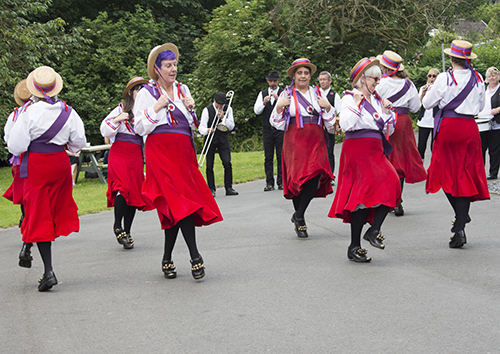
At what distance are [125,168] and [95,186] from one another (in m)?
7.79

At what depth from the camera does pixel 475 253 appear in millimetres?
6297

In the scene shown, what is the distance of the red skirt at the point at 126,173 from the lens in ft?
24.2

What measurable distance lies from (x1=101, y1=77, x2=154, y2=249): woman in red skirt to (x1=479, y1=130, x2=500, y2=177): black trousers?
7.39 m

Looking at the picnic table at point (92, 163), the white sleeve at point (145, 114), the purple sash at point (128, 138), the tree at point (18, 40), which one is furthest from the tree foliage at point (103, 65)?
the white sleeve at point (145, 114)

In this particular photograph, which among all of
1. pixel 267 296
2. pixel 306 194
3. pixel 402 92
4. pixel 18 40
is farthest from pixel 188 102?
pixel 18 40

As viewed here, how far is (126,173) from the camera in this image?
7.46m

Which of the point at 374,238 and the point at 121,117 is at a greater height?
the point at 121,117

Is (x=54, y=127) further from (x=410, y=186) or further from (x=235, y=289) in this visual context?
(x=410, y=186)

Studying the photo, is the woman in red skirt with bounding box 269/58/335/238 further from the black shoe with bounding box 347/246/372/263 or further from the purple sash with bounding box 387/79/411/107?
the black shoe with bounding box 347/246/372/263

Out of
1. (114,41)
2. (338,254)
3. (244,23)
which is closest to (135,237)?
(338,254)

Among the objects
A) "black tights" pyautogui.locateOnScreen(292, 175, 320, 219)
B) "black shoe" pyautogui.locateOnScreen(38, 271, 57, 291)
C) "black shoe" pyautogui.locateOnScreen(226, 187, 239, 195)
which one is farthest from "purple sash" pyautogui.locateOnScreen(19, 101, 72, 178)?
"black shoe" pyautogui.locateOnScreen(226, 187, 239, 195)

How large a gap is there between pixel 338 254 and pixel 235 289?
1601mm

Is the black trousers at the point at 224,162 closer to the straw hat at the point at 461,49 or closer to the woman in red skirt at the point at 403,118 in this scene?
the woman in red skirt at the point at 403,118

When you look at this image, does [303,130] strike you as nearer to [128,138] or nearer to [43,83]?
[128,138]
